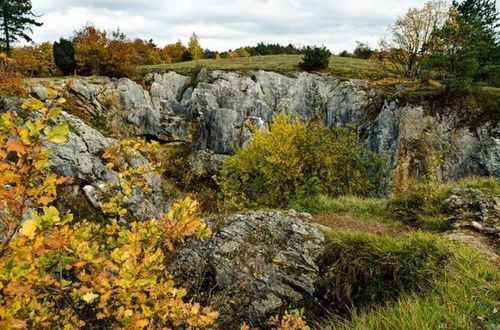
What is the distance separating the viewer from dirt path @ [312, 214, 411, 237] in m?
8.55

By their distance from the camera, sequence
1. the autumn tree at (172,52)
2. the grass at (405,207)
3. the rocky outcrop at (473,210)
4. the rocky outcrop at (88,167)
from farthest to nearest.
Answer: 1. the autumn tree at (172,52)
2. the rocky outcrop at (88,167)
3. the grass at (405,207)
4. the rocky outcrop at (473,210)

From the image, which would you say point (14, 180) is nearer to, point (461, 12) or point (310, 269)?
point (310, 269)

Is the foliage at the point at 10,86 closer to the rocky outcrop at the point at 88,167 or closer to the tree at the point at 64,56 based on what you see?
the rocky outcrop at the point at 88,167

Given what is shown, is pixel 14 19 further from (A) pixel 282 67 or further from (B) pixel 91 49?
(A) pixel 282 67

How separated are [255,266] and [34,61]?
36469mm

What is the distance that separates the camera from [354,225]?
29.7 ft

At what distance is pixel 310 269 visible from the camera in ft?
21.7

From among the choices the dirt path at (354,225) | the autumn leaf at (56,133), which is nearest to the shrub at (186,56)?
the dirt path at (354,225)

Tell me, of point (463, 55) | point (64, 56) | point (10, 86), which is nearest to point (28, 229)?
point (10, 86)

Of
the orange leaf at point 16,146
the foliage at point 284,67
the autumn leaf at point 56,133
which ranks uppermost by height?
the foliage at point 284,67

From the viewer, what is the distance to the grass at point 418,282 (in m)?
3.76

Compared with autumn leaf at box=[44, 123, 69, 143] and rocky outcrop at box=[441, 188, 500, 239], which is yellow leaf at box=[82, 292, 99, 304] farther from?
rocky outcrop at box=[441, 188, 500, 239]

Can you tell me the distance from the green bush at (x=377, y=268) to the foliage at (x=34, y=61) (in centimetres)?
3458

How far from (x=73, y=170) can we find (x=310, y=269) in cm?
1132
